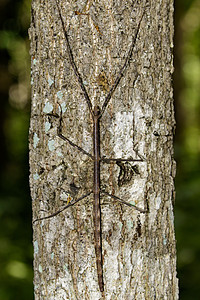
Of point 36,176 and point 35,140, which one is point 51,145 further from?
point 36,176

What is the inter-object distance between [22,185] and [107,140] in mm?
5729

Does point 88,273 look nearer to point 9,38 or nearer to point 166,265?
point 166,265

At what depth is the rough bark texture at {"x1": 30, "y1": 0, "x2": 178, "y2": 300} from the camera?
75.8 inches

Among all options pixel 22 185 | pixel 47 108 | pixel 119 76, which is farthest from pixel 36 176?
pixel 22 185

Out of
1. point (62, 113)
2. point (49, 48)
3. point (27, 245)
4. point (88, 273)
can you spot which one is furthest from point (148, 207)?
point (27, 245)

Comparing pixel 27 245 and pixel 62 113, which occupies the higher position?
pixel 62 113

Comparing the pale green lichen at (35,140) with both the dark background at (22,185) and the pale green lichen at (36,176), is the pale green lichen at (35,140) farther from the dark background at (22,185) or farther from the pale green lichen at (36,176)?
the dark background at (22,185)

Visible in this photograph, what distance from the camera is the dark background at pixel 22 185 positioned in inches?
199

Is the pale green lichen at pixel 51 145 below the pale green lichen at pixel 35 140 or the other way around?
below

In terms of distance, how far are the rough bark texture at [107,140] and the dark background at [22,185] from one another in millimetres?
3081

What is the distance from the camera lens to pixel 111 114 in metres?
1.96

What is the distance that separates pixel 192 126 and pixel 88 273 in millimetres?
16942

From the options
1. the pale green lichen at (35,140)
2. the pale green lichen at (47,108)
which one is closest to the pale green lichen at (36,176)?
the pale green lichen at (35,140)

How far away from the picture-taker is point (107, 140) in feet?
6.46
